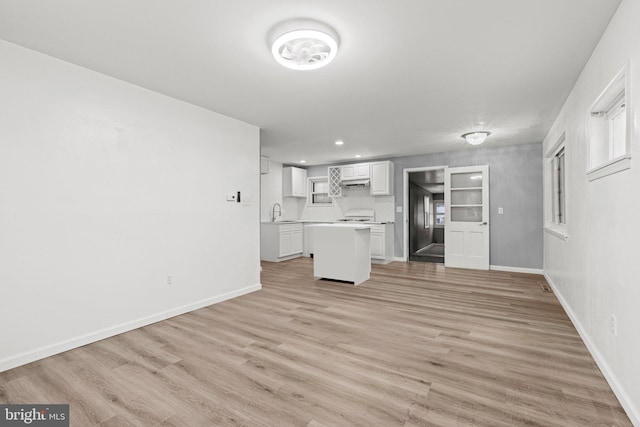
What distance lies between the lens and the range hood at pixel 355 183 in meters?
7.40

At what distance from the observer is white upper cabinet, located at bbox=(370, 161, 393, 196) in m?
7.06

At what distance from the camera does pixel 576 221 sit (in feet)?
10.0

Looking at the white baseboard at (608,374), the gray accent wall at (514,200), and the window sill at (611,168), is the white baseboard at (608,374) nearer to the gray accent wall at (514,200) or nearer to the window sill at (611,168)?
the window sill at (611,168)

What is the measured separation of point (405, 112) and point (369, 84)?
106 centimetres

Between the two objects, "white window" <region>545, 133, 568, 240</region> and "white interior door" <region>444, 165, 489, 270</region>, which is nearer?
"white window" <region>545, 133, 568, 240</region>

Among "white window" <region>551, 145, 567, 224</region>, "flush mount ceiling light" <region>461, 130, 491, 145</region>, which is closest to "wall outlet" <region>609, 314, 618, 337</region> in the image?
"white window" <region>551, 145, 567, 224</region>

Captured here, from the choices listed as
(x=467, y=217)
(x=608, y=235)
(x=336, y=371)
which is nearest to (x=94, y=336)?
(x=336, y=371)

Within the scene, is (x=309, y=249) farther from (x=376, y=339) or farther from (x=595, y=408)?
(x=595, y=408)

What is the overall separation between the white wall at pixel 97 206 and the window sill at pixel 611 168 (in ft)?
12.5

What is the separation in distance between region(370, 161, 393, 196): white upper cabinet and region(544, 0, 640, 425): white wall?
12.5 ft

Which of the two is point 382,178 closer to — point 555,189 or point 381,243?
point 381,243

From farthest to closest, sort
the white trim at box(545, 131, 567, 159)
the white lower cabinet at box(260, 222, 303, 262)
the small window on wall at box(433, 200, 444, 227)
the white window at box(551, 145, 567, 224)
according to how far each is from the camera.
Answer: the small window on wall at box(433, 200, 444, 227), the white lower cabinet at box(260, 222, 303, 262), the white window at box(551, 145, 567, 224), the white trim at box(545, 131, 567, 159)

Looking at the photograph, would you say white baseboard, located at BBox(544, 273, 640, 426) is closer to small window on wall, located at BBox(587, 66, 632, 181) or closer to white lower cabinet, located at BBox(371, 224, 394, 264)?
small window on wall, located at BBox(587, 66, 632, 181)

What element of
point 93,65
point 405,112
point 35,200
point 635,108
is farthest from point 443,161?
point 35,200
